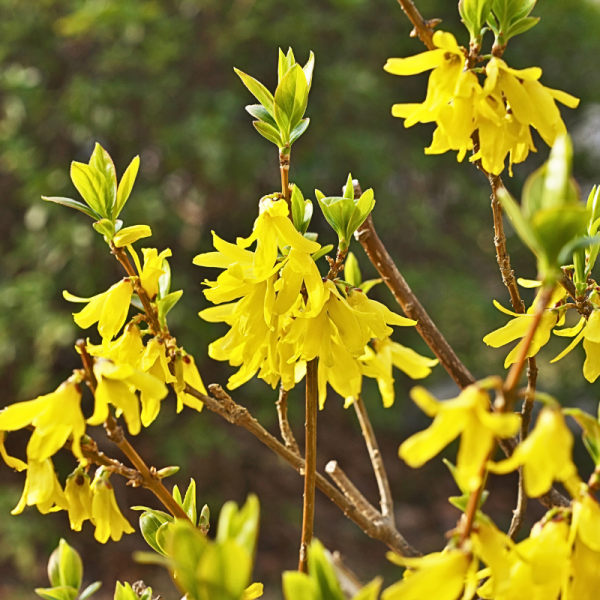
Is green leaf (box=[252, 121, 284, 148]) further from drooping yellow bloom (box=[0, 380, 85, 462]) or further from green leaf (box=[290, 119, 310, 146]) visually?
drooping yellow bloom (box=[0, 380, 85, 462])

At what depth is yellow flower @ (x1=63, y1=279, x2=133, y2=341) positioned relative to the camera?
46cm

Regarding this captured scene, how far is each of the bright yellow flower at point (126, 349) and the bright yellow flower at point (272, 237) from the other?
0.36 ft

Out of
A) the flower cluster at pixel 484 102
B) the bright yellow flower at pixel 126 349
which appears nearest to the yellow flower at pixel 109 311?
the bright yellow flower at pixel 126 349

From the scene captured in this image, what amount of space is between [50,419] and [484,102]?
1.10ft

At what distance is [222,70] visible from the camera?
8.95ft

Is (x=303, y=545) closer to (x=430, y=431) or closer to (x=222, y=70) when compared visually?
(x=430, y=431)

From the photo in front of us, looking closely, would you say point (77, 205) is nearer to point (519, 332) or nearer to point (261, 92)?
point (261, 92)

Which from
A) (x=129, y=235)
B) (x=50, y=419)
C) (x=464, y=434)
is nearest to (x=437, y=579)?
(x=464, y=434)

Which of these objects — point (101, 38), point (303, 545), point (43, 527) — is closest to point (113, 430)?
point (303, 545)

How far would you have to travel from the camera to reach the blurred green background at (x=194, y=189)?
2.45 m

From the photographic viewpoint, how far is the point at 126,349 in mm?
460

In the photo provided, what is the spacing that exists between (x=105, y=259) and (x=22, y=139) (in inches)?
23.5

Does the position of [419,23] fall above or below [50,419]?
above

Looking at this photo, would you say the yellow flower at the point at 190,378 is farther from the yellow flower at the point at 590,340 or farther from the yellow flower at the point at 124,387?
the yellow flower at the point at 590,340
